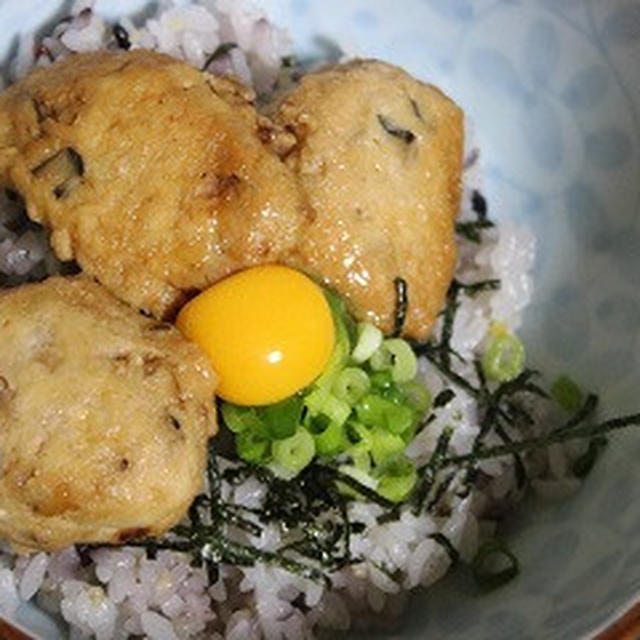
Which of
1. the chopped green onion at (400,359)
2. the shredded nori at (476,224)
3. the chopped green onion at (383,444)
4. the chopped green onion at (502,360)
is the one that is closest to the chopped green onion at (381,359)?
the chopped green onion at (400,359)

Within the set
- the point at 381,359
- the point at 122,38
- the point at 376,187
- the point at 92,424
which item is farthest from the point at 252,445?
the point at 122,38

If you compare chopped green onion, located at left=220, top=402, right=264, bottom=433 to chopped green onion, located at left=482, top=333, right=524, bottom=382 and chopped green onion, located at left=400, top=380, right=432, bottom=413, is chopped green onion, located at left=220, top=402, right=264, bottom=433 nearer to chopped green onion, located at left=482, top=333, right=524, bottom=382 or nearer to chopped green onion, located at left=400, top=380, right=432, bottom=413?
chopped green onion, located at left=400, top=380, right=432, bottom=413

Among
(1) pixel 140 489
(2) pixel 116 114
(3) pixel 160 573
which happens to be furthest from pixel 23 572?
(2) pixel 116 114

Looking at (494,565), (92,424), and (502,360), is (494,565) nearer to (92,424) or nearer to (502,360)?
(502,360)

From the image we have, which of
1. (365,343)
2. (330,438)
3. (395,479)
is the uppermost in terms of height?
(365,343)

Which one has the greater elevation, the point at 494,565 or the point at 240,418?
the point at 240,418

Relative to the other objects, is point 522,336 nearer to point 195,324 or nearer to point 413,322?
point 413,322

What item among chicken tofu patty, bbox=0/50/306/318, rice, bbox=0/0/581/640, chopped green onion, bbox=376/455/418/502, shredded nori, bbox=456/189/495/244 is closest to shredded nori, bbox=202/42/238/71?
rice, bbox=0/0/581/640
